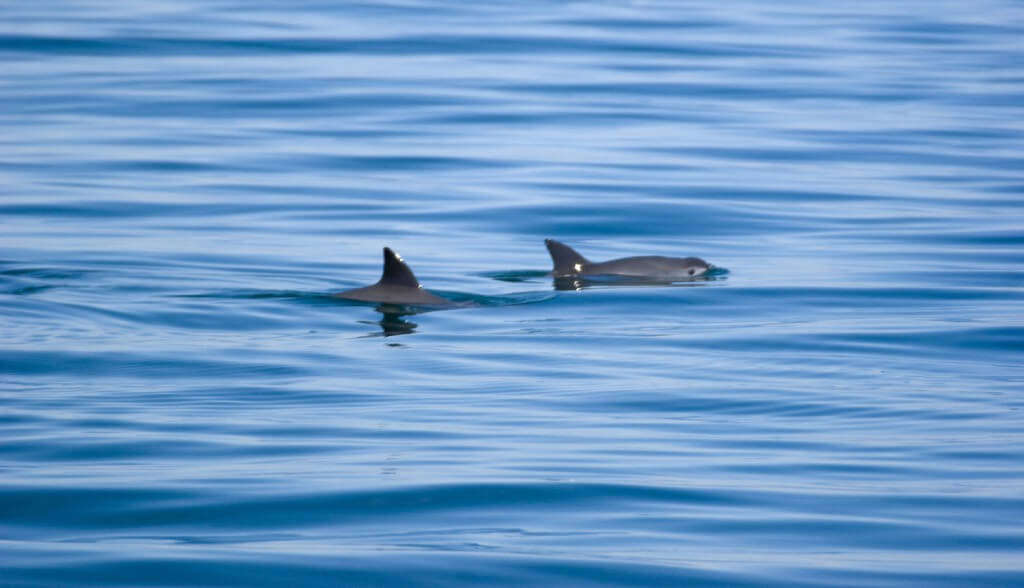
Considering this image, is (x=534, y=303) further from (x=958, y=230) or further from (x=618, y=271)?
(x=958, y=230)

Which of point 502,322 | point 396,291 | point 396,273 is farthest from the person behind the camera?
point 396,291

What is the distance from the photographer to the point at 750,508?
798cm

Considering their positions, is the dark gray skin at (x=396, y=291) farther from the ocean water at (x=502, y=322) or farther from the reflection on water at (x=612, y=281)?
the reflection on water at (x=612, y=281)

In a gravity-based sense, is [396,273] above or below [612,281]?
below

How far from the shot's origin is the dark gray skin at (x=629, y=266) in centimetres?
1616

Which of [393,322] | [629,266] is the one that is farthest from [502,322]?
[629,266]

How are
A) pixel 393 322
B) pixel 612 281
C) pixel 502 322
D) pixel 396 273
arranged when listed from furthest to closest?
pixel 612 281 < pixel 396 273 < pixel 502 322 < pixel 393 322

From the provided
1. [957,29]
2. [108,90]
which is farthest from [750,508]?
[957,29]

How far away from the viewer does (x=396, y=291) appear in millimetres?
14508

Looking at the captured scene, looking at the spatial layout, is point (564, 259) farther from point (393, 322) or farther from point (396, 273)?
point (393, 322)

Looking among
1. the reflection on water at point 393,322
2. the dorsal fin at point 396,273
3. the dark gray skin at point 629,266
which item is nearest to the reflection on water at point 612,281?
the dark gray skin at point 629,266

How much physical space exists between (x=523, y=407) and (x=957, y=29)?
33439mm

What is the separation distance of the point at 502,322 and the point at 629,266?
250 centimetres

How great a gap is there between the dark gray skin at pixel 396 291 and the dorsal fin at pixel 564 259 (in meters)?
1.81
